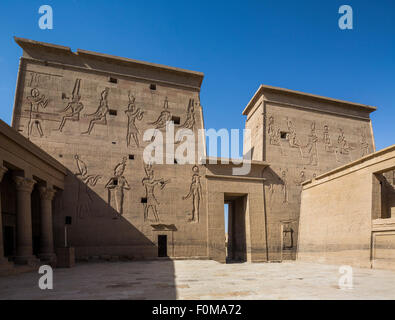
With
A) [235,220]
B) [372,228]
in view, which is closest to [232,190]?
[235,220]

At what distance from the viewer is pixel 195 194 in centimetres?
1666

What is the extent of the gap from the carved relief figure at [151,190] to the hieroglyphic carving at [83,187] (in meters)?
2.70

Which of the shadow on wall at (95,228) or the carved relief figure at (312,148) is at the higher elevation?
the carved relief figure at (312,148)

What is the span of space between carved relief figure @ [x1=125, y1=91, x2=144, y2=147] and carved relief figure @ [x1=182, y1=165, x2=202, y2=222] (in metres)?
4.12

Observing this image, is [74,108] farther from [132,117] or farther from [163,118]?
[163,118]

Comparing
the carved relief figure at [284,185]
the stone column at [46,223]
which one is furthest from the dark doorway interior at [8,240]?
the carved relief figure at [284,185]

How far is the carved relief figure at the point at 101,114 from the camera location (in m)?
16.3

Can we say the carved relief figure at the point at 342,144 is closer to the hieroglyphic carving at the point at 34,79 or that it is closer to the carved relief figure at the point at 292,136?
the carved relief figure at the point at 292,136

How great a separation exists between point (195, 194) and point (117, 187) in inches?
184

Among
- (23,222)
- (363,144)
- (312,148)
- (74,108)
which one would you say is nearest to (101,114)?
(74,108)

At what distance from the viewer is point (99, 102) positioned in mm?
16797

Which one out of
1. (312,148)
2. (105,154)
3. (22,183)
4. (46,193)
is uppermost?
(312,148)

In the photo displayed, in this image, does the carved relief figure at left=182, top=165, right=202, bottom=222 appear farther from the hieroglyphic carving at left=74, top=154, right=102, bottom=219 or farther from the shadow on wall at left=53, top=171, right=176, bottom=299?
the hieroglyphic carving at left=74, top=154, right=102, bottom=219

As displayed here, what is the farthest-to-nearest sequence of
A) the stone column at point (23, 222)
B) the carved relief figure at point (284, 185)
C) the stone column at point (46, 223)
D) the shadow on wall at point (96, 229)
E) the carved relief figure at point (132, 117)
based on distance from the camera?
the carved relief figure at point (284, 185) → the carved relief figure at point (132, 117) → the shadow on wall at point (96, 229) → the stone column at point (46, 223) → the stone column at point (23, 222)
